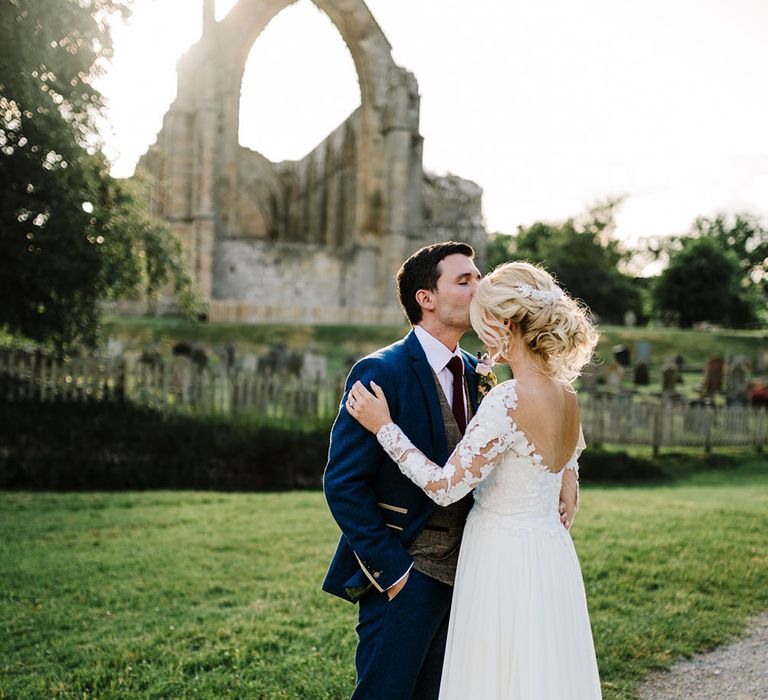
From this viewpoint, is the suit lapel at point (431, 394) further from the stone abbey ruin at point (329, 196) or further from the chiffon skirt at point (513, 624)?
the stone abbey ruin at point (329, 196)

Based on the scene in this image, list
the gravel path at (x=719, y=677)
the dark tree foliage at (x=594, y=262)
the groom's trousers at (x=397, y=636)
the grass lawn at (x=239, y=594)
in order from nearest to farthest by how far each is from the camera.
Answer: the groom's trousers at (x=397, y=636) < the gravel path at (x=719, y=677) < the grass lawn at (x=239, y=594) < the dark tree foliage at (x=594, y=262)

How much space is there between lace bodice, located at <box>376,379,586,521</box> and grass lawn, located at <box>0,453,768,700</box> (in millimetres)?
2026

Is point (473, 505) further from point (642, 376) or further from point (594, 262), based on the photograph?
point (594, 262)

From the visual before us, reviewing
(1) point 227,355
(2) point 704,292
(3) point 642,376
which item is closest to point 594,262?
(2) point 704,292

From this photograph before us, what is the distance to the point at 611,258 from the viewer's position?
201 ft

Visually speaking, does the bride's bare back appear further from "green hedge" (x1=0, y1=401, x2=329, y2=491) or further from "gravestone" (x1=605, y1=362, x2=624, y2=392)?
"gravestone" (x1=605, y1=362, x2=624, y2=392)

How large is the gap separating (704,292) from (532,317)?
53.3m

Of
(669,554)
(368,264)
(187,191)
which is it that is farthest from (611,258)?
(669,554)

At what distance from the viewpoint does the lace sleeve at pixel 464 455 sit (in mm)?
2434

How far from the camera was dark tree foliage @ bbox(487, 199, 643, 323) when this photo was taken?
180 feet

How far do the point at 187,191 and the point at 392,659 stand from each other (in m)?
29.6

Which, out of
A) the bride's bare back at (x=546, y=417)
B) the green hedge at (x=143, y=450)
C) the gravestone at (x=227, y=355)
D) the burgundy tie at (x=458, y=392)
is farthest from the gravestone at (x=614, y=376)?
the bride's bare back at (x=546, y=417)

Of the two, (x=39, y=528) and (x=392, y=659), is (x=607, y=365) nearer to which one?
(x=39, y=528)

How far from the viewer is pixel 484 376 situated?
2.93 m
